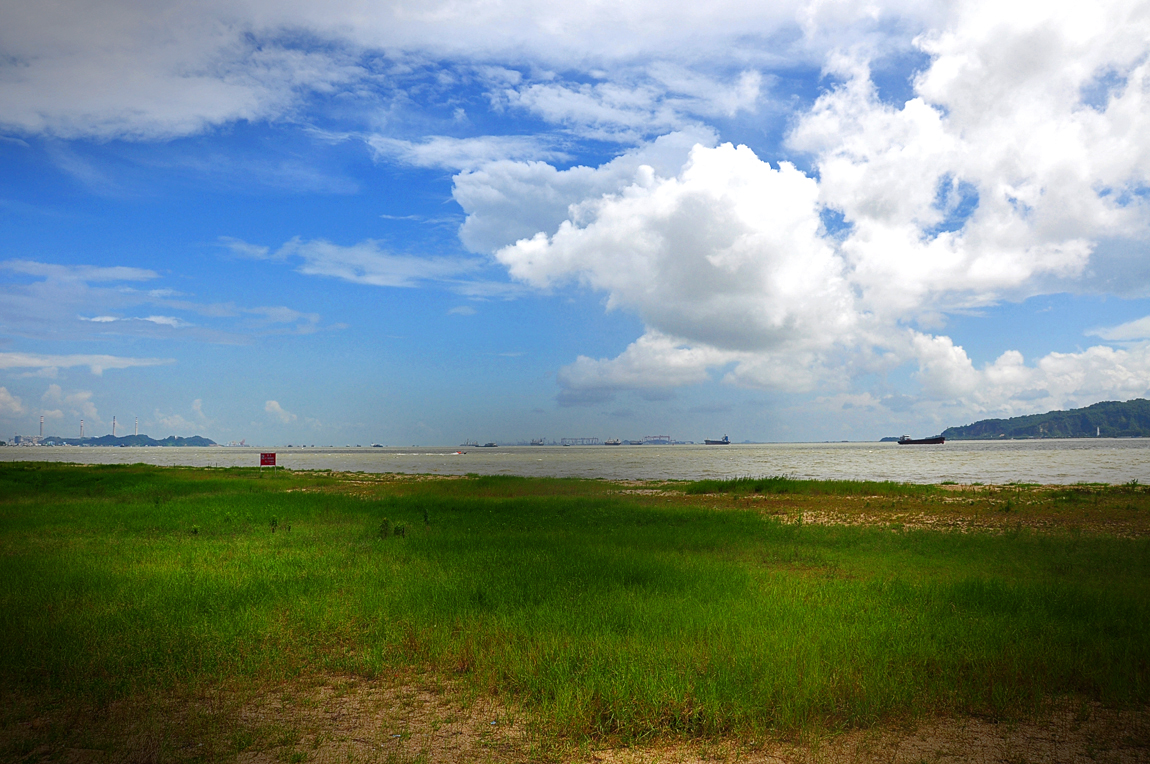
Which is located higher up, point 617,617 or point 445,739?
point 617,617

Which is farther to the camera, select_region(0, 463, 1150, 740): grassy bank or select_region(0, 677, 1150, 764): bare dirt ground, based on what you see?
select_region(0, 463, 1150, 740): grassy bank

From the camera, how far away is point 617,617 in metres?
9.64

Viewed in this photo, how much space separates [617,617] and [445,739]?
12.6 ft

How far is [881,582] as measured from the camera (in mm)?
12367

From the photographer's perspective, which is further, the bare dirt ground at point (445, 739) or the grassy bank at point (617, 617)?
the grassy bank at point (617, 617)

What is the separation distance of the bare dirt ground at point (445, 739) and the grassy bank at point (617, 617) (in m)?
0.33

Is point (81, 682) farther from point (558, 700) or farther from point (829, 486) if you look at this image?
point (829, 486)

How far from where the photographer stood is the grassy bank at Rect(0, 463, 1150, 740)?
7.14 m

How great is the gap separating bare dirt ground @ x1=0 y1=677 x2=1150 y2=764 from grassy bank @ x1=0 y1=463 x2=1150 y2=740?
0.33m

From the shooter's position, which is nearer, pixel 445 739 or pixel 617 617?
pixel 445 739

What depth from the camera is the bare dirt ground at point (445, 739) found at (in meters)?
5.91

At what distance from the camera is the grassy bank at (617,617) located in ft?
23.4

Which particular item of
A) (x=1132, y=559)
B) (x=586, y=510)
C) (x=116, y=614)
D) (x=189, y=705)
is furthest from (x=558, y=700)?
(x=586, y=510)

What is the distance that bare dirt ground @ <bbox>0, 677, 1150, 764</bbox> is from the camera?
591 centimetres
